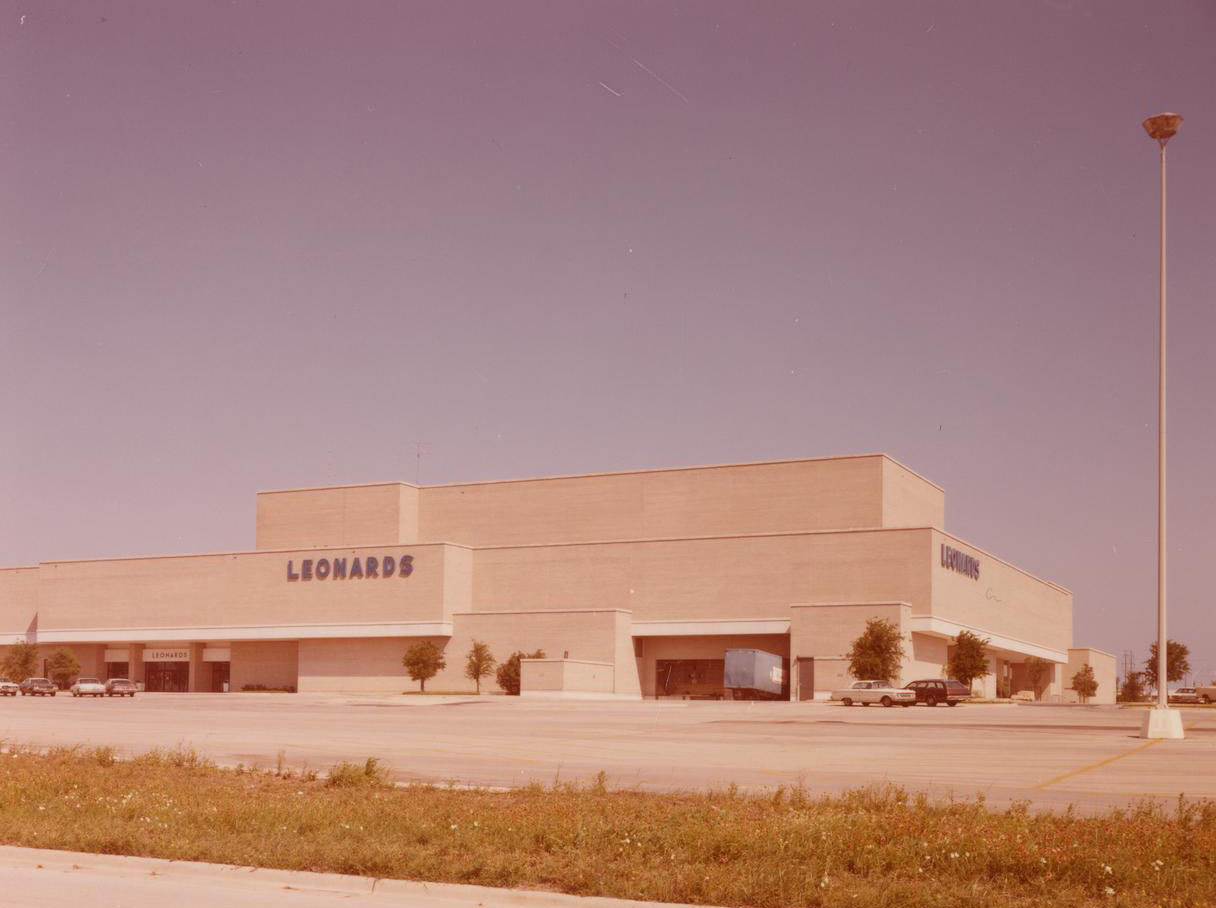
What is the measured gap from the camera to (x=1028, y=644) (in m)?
106

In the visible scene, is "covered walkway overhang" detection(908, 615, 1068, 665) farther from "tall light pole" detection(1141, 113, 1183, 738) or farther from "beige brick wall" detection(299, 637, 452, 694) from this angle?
"tall light pole" detection(1141, 113, 1183, 738)

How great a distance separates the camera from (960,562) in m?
86.2

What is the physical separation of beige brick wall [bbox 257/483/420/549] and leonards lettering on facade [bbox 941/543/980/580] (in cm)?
4259

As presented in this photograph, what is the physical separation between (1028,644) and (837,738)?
8119 centimetres

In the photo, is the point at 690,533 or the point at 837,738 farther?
the point at 690,533

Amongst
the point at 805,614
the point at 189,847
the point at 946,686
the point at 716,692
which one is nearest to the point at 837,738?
the point at 189,847

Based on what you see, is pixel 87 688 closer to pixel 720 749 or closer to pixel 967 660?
pixel 967 660

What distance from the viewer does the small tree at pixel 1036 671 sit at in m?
110

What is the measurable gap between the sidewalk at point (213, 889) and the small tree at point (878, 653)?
206 ft

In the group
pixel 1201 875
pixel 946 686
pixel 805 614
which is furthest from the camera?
pixel 805 614

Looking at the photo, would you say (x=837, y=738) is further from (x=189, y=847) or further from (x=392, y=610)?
(x=392, y=610)

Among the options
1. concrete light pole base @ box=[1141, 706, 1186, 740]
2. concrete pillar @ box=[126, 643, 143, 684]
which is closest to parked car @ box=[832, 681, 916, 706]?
A: concrete light pole base @ box=[1141, 706, 1186, 740]

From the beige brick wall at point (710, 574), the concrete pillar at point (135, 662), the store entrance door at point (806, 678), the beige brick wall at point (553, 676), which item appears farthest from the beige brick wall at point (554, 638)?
the concrete pillar at point (135, 662)

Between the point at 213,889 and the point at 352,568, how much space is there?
84.9m
